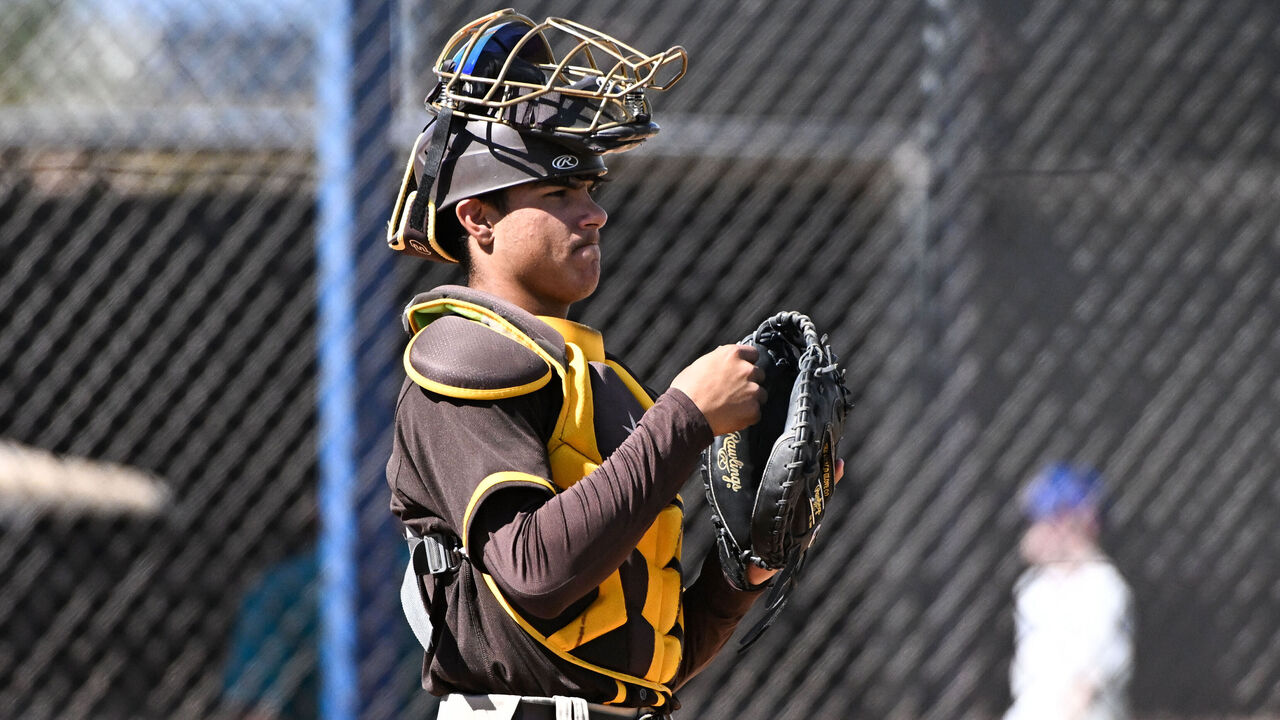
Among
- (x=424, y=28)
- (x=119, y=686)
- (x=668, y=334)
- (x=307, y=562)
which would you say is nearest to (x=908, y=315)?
(x=668, y=334)

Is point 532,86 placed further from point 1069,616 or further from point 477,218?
point 1069,616

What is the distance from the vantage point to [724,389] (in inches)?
63.7

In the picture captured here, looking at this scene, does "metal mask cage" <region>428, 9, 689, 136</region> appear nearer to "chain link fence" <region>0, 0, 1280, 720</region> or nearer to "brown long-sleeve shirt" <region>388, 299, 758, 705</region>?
"brown long-sleeve shirt" <region>388, 299, 758, 705</region>

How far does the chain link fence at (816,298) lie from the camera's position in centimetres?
352

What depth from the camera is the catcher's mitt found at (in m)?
1.71

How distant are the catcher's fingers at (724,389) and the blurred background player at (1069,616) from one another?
263 centimetres

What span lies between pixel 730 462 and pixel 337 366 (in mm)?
1398

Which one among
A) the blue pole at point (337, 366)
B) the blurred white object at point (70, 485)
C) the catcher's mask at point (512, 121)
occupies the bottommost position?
the blurred white object at point (70, 485)

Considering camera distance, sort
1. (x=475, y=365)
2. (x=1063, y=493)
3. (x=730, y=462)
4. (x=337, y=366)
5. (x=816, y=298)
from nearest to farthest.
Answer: (x=475, y=365), (x=730, y=462), (x=337, y=366), (x=1063, y=493), (x=816, y=298)

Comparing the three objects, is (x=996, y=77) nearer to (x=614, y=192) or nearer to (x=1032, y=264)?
(x=1032, y=264)

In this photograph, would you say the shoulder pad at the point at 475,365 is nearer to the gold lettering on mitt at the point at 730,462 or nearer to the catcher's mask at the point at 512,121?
the catcher's mask at the point at 512,121

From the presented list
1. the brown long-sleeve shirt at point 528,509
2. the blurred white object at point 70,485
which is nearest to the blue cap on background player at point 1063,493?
the brown long-sleeve shirt at point 528,509

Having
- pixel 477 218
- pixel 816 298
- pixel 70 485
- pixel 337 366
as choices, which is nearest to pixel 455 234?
pixel 477 218

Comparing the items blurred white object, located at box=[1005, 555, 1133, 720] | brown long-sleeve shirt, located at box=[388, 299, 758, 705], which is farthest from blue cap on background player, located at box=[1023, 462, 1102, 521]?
brown long-sleeve shirt, located at box=[388, 299, 758, 705]
